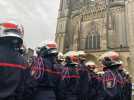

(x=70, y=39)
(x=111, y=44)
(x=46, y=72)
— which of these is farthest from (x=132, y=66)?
(x=46, y=72)

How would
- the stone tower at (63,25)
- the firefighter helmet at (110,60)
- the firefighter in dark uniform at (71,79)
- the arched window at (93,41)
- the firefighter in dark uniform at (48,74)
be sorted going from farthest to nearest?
1. the stone tower at (63,25)
2. the arched window at (93,41)
3. the firefighter helmet at (110,60)
4. the firefighter in dark uniform at (71,79)
5. the firefighter in dark uniform at (48,74)

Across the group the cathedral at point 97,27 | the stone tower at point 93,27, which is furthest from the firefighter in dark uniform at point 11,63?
the stone tower at point 93,27

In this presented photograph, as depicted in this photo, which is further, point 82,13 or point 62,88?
point 82,13

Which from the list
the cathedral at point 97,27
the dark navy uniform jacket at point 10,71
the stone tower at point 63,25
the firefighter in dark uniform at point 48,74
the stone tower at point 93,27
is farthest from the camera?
the stone tower at point 63,25

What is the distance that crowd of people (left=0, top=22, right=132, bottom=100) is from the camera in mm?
2713

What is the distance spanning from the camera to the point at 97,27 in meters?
26.7

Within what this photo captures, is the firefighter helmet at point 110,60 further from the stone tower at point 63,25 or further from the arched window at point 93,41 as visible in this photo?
the stone tower at point 63,25

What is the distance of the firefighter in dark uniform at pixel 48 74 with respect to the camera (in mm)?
3562

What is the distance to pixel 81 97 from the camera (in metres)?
4.91

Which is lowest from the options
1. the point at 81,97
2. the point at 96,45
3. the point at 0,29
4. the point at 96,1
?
the point at 81,97

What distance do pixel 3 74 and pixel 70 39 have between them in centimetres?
2609

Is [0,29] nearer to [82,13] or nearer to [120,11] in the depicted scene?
[120,11]

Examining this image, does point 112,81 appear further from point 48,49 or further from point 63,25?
point 63,25

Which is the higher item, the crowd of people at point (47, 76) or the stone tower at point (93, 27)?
the stone tower at point (93, 27)
